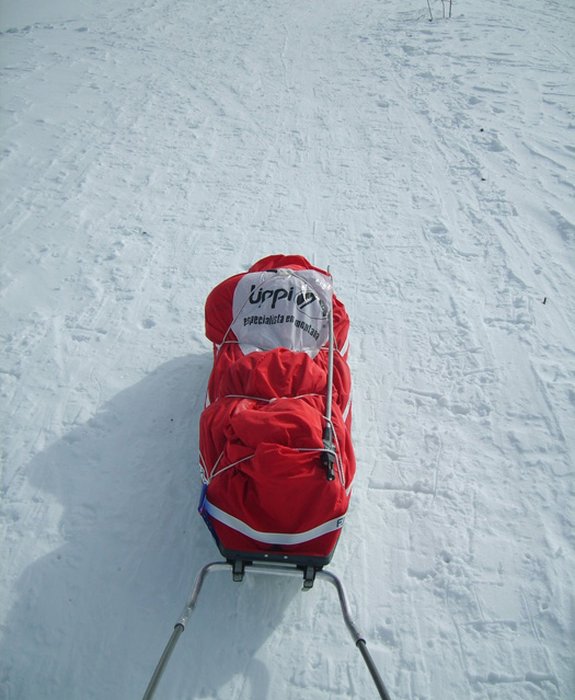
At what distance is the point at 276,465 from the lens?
1.91 metres

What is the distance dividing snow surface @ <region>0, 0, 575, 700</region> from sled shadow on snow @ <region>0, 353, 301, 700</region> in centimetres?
1

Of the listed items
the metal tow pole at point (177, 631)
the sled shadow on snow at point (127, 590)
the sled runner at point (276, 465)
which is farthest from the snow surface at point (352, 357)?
the sled runner at point (276, 465)

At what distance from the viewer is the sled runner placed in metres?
1.94

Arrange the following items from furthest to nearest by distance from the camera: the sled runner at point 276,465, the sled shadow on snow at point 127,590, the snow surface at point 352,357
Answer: the snow surface at point 352,357 → the sled shadow on snow at point 127,590 → the sled runner at point 276,465

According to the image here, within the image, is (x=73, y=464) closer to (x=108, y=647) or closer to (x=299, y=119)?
(x=108, y=647)

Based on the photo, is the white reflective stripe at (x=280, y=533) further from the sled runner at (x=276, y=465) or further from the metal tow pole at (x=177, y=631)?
the metal tow pole at (x=177, y=631)

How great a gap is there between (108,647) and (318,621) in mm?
952

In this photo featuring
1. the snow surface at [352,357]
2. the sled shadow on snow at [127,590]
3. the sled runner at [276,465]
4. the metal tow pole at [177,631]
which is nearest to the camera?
the metal tow pole at [177,631]

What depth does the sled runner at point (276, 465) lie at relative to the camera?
194 cm

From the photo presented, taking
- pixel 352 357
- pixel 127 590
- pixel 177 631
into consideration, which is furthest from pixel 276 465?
pixel 352 357

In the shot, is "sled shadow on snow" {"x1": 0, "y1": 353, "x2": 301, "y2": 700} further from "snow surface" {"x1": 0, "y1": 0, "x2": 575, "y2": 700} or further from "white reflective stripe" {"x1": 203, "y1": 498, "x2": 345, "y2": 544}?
"white reflective stripe" {"x1": 203, "y1": 498, "x2": 345, "y2": 544}

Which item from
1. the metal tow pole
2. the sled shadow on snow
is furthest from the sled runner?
the sled shadow on snow

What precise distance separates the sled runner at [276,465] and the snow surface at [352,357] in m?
0.38

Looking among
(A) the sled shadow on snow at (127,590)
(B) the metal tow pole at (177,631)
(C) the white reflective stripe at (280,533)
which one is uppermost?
(C) the white reflective stripe at (280,533)
